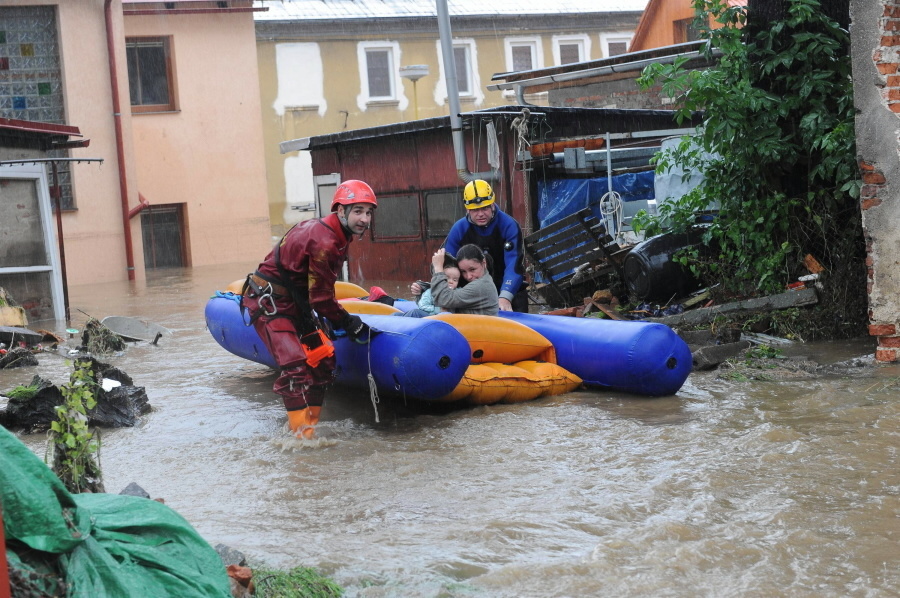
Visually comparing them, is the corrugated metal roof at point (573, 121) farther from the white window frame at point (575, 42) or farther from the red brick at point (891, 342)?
the white window frame at point (575, 42)

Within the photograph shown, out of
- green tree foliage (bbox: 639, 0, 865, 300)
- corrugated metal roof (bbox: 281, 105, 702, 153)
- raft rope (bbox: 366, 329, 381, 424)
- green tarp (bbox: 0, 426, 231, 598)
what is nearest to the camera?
green tarp (bbox: 0, 426, 231, 598)

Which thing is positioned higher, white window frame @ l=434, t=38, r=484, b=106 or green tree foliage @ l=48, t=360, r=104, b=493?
white window frame @ l=434, t=38, r=484, b=106

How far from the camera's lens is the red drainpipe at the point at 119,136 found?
22.5 metres

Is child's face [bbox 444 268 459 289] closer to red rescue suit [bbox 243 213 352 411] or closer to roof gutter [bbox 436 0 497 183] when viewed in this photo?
red rescue suit [bbox 243 213 352 411]

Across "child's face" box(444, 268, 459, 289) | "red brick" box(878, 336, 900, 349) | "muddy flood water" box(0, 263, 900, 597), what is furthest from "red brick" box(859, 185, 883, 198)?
"child's face" box(444, 268, 459, 289)

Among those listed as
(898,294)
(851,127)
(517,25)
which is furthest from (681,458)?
(517,25)

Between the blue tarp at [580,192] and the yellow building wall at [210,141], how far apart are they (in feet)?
42.9

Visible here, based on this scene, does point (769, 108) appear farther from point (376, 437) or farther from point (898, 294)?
point (376, 437)

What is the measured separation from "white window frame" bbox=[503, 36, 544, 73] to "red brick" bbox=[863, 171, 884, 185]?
2755 centimetres

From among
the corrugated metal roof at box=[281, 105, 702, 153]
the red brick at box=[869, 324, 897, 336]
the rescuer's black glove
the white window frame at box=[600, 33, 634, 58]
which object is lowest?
the red brick at box=[869, 324, 897, 336]

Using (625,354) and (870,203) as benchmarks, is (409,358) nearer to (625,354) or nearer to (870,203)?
(625,354)

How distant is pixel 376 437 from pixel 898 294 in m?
4.26

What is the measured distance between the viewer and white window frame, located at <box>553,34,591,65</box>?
116 ft

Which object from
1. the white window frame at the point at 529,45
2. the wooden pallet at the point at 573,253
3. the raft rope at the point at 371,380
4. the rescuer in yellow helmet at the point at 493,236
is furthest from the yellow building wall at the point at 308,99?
the raft rope at the point at 371,380
